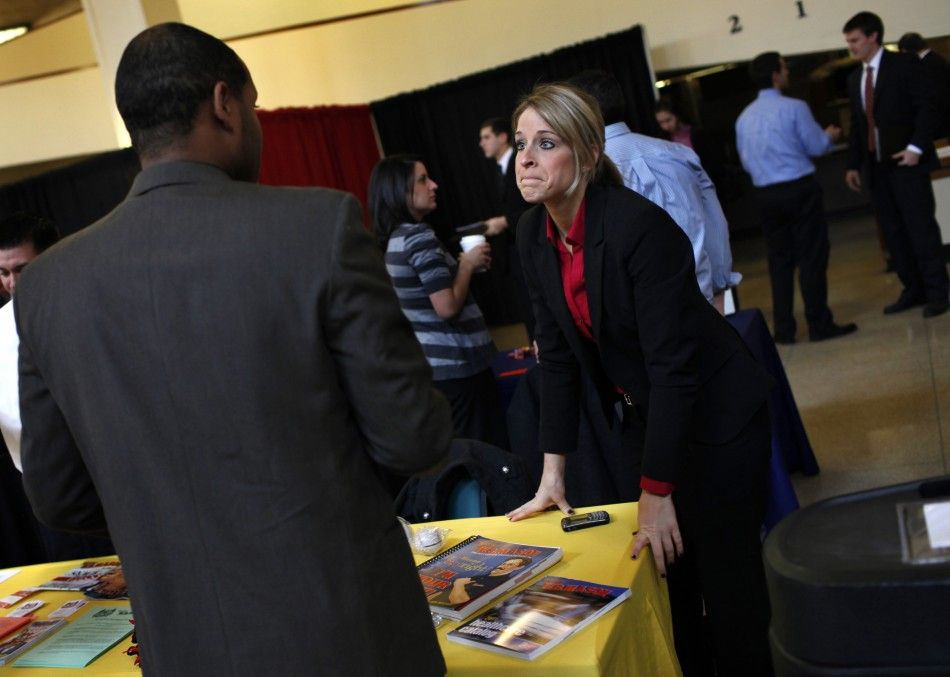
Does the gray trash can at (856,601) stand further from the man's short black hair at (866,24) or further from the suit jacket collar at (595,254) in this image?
the man's short black hair at (866,24)

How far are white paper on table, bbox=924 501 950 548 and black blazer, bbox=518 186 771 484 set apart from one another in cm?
80

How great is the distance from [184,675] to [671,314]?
1.03 metres

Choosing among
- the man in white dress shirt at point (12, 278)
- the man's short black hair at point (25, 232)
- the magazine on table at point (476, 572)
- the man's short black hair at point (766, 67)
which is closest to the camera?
the magazine on table at point (476, 572)

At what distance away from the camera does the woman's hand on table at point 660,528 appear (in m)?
1.91

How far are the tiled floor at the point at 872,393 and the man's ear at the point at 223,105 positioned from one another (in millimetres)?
3192

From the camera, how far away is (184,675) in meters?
1.34

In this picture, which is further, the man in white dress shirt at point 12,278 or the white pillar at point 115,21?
the white pillar at point 115,21

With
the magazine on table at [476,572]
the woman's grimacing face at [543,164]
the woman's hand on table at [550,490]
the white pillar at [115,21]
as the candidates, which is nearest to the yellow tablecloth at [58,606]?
the magazine on table at [476,572]

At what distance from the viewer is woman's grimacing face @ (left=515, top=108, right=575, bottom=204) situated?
201cm

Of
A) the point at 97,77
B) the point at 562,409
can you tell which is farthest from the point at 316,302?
the point at 97,77

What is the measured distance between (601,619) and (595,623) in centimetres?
1

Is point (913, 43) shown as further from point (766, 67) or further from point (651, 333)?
point (651, 333)

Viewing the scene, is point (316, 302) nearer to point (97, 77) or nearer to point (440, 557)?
point (440, 557)

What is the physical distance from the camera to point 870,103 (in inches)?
256
